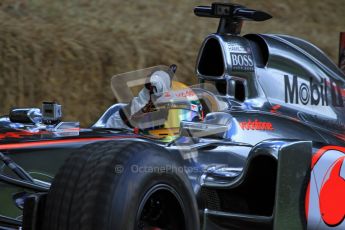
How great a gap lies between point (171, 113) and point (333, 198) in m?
1.53

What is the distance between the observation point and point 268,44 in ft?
18.9

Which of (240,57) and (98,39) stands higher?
(98,39)

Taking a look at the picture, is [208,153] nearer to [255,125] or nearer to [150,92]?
[255,125]

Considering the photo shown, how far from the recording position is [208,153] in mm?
4840

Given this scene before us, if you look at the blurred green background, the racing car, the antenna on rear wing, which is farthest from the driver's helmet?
the blurred green background

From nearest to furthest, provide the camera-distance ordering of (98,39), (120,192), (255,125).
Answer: (120,192)
(255,125)
(98,39)

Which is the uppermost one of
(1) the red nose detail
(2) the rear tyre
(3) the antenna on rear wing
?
(3) the antenna on rear wing

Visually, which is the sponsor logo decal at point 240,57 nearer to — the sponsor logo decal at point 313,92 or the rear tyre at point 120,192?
the sponsor logo decal at point 313,92

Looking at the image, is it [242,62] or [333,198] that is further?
[242,62]

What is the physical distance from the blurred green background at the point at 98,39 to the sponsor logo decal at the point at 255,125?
6843mm

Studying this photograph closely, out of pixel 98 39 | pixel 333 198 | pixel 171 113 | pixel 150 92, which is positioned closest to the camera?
pixel 333 198

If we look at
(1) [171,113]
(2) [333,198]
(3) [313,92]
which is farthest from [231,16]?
(2) [333,198]

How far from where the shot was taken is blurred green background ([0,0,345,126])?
12008mm

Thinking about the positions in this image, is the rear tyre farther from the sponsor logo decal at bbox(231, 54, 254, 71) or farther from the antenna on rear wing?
the antenna on rear wing
